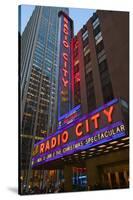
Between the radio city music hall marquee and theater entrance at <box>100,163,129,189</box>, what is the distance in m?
1.32

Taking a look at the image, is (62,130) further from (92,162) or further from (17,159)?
(17,159)

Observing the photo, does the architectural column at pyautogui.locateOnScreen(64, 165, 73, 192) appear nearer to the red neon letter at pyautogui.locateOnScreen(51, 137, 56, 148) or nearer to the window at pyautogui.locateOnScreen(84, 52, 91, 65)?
the red neon letter at pyautogui.locateOnScreen(51, 137, 56, 148)

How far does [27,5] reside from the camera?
837 cm

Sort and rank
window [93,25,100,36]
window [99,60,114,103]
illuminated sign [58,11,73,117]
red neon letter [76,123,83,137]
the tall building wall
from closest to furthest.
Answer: red neon letter [76,123,83,137], the tall building wall, illuminated sign [58,11,73,117], window [99,60,114,103], window [93,25,100,36]

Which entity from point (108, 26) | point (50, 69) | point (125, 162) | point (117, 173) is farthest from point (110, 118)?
point (50, 69)

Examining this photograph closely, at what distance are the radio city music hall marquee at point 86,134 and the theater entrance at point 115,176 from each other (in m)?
1.32

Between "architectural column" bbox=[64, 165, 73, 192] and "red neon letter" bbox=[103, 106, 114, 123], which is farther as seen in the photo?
"architectural column" bbox=[64, 165, 73, 192]

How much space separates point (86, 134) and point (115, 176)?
6.10 ft

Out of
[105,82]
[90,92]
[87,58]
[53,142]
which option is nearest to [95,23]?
[87,58]

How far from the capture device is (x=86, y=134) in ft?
31.0

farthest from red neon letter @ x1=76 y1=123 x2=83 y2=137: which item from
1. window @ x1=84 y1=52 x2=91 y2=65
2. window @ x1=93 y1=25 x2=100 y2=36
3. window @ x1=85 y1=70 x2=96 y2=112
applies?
window @ x1=93 y1=25 x2=100 y2=36

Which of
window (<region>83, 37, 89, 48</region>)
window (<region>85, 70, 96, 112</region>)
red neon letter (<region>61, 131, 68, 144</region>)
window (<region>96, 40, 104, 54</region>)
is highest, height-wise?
window (<region>83, 37, 89, 48</region>)

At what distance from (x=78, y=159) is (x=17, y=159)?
400 centimetres

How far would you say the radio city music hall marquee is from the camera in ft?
28.4
